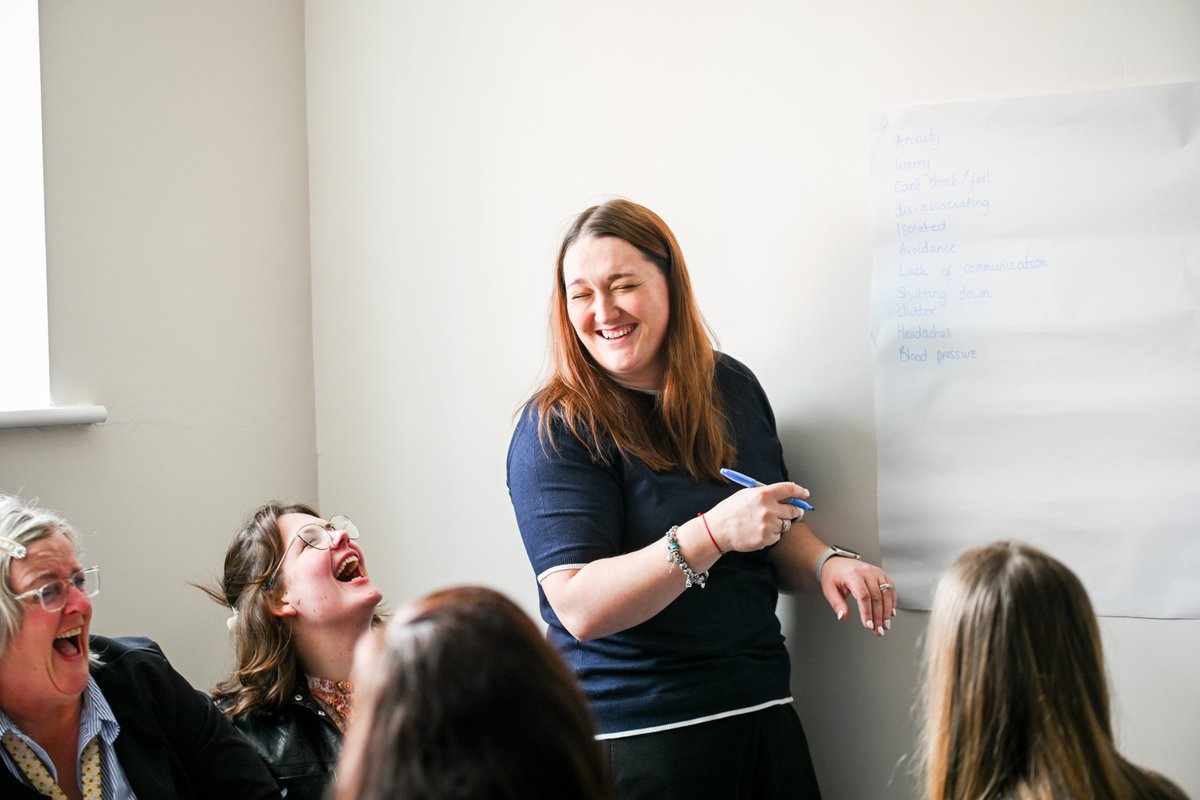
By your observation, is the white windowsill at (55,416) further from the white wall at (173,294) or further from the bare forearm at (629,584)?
the bare forearm at (629,584)

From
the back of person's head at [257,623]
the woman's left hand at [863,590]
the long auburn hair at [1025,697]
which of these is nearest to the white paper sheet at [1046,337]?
the woman's left hand at [863,590]

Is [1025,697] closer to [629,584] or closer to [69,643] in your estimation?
[629,584]

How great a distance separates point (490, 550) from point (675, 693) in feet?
2.87

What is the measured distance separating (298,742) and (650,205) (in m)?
1.38

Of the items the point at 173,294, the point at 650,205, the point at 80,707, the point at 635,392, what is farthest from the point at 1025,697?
the point at 173,294

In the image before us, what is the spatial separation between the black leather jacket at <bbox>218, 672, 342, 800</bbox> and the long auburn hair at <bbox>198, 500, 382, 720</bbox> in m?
0.02

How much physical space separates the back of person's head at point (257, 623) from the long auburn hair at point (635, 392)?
1.90 feet

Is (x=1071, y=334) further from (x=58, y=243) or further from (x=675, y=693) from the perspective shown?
(x=58, y=243)

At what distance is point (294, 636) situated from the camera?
6.44 ft

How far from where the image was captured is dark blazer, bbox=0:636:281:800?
1646mm

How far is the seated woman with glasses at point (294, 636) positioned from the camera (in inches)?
73.5

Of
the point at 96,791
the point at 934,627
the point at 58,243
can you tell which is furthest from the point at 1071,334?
the point at 58,243

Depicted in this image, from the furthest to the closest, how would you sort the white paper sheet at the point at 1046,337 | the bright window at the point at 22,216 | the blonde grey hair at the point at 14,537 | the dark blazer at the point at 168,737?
the bright window at the point at 22,216 < the white paper sheet at the point at 1046,337 < the dark blazer at the point at 168,737 < the blonde grey hair at the point at 14,537

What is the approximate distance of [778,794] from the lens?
198 centimetres
